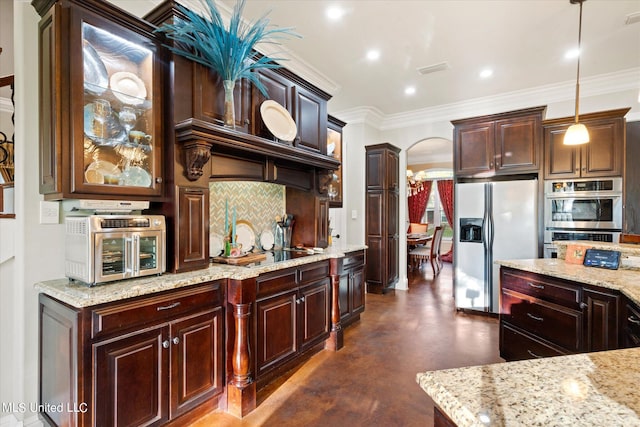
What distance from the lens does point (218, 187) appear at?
2.75 metres

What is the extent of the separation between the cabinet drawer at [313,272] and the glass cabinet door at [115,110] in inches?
51.5

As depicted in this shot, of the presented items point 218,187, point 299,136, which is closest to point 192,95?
point 218,187

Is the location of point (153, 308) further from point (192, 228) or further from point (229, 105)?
point (229, 105)

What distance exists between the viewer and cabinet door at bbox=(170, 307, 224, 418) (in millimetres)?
1828

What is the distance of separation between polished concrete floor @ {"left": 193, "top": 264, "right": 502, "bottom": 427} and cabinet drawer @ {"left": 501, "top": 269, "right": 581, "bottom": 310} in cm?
79

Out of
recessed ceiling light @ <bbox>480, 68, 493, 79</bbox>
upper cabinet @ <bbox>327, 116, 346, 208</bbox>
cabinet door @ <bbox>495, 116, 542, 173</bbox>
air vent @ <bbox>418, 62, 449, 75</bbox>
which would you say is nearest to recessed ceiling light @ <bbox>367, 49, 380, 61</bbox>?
air vent @ <bbox>418, 62, 449, 75</bbox>

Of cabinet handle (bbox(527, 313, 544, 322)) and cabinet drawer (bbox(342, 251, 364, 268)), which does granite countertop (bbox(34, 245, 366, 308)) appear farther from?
cabinet handle (bbox(527, 313, 544, 322))

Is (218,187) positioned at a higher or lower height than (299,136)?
lower

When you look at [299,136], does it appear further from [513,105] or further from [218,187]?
[513,105]

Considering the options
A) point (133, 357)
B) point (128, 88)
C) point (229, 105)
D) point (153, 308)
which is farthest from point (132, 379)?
point (229, 105)

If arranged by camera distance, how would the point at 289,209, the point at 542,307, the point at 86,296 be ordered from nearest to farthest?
the point at 86,296, the point at 542,307, the point at 289,209

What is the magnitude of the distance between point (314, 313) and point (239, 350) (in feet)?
2.95

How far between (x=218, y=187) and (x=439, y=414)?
240 cm

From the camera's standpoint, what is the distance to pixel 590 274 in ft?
7.02
